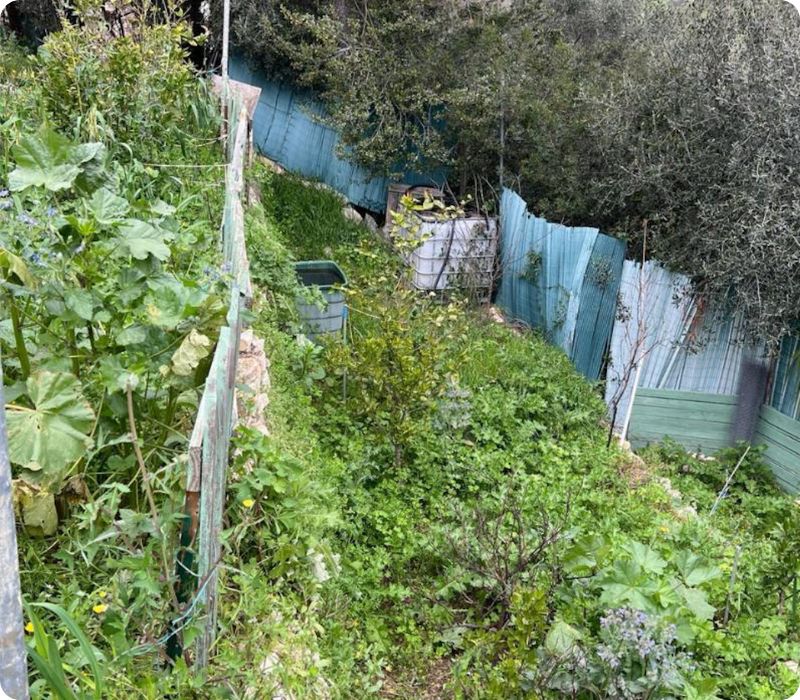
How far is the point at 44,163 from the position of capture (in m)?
2.20

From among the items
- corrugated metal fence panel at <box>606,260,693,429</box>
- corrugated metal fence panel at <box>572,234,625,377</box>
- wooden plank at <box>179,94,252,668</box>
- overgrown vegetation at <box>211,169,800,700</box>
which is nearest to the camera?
wooden plank at <box>179,94,252,668</box>

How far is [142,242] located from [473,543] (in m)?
2.30

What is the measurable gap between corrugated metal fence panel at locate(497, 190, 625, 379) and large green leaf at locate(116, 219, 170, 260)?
224 inches

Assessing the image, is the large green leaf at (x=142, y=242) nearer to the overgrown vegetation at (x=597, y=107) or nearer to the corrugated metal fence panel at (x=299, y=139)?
the overgrown vegetation at (x=597, y=107)

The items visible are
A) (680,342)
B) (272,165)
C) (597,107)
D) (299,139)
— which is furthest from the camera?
(299,139)

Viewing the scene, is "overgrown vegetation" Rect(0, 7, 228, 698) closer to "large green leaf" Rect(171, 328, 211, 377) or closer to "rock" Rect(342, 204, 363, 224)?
"large green leaf" Rect(171, 328, 211, 377)

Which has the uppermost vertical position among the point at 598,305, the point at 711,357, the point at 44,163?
the point at 44,163

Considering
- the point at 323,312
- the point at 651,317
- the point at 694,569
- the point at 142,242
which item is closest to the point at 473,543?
the point at 694,569

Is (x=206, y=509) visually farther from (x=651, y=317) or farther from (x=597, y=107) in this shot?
(x=597, y=107)

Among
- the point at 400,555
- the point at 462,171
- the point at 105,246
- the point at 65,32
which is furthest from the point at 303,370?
the point at 462,171

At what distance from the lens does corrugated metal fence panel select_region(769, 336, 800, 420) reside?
6078mm

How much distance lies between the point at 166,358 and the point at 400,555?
1.96 m

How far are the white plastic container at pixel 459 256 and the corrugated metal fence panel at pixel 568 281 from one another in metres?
0.39

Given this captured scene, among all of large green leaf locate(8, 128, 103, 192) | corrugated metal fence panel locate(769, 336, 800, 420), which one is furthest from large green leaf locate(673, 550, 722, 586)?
corrugated metal fence panel locate(769, 336, 800, 420)
